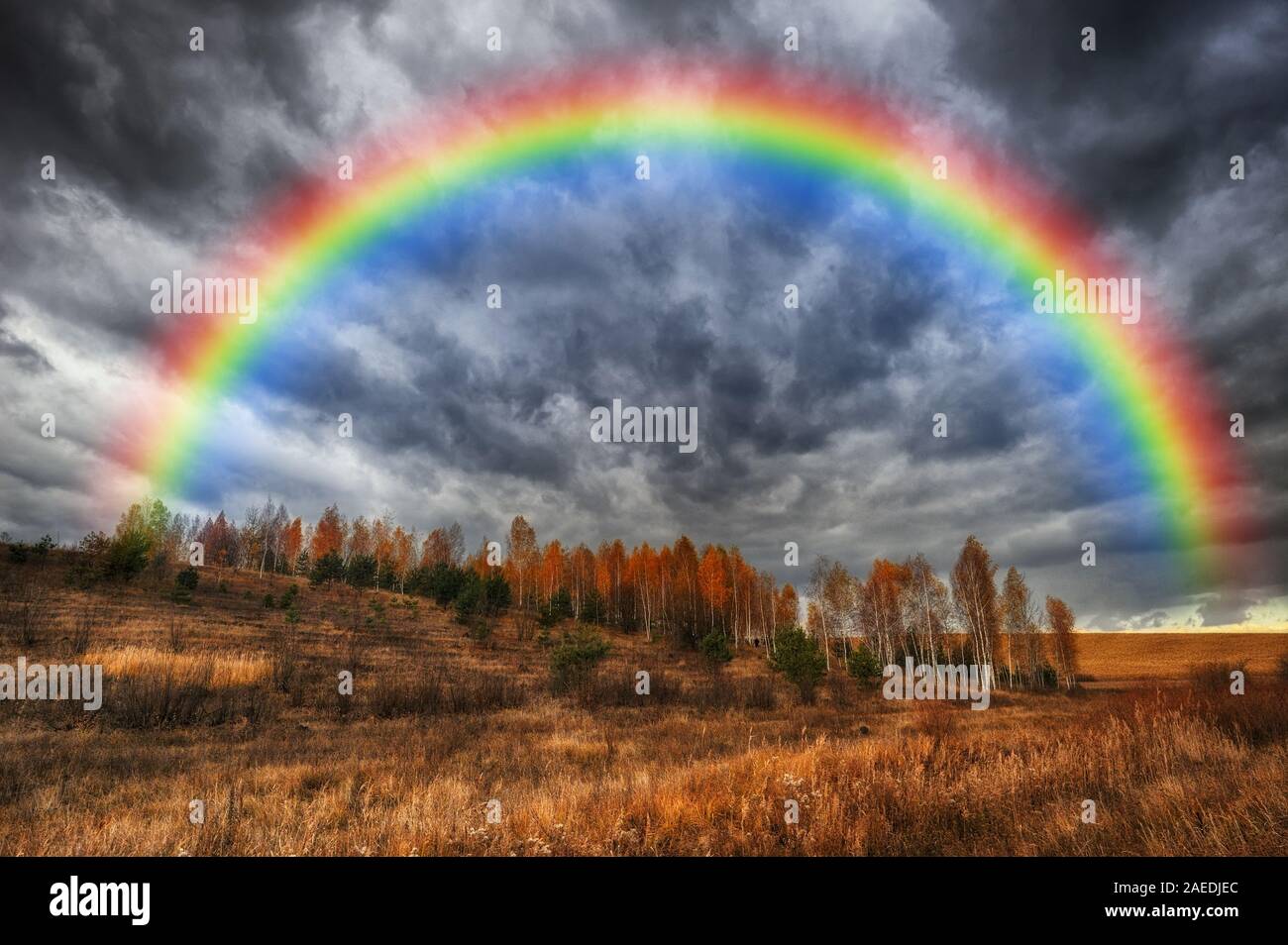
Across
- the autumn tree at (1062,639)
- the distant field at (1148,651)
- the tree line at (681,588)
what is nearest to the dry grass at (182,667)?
the tree line at (681,588)

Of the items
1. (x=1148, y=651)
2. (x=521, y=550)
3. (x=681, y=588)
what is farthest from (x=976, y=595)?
(x=1148, y=651)

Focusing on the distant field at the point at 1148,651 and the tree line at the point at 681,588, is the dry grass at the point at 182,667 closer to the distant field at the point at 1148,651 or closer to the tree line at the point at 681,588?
the tree line at the point at 681,588

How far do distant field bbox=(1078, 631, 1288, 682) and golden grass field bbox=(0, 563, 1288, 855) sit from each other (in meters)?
78.0

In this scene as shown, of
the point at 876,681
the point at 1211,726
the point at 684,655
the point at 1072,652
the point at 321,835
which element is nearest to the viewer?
the point at 321,835

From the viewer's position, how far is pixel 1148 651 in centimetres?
10456

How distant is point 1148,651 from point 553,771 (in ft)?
438

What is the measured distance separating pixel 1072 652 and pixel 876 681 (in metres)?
47.1

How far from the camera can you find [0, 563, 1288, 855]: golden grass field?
21.9 feet

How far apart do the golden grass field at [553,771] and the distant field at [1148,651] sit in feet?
256

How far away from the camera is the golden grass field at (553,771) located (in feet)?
21.9
